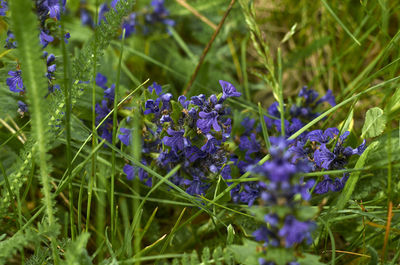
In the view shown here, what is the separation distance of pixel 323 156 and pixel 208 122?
1.36 ft

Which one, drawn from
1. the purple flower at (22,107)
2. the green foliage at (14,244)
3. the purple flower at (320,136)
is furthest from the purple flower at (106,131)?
the purple flower at (320,136)

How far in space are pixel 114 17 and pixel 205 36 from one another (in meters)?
1.40

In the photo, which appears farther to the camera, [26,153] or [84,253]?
[26,153]

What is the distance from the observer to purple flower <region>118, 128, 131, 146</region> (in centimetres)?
147

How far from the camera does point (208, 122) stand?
1.41 meters

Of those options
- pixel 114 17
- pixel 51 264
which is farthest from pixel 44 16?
pixel 51 264

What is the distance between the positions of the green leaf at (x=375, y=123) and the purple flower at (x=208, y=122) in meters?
0.57

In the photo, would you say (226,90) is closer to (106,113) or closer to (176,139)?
(176,139)

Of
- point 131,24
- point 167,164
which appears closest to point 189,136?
point 167,164

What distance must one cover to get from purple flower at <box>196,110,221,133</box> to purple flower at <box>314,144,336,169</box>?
0.35 metres

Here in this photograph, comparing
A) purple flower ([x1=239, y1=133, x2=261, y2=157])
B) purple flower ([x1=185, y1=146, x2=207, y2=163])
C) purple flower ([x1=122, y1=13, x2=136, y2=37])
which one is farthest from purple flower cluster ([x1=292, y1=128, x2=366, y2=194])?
purple flower ([x1=122, y1=13, x2=136, y2=37])

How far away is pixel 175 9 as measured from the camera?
280cm

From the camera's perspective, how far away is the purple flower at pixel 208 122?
55.2 inches

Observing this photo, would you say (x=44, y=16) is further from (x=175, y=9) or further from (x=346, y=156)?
(x=175, y=9)
